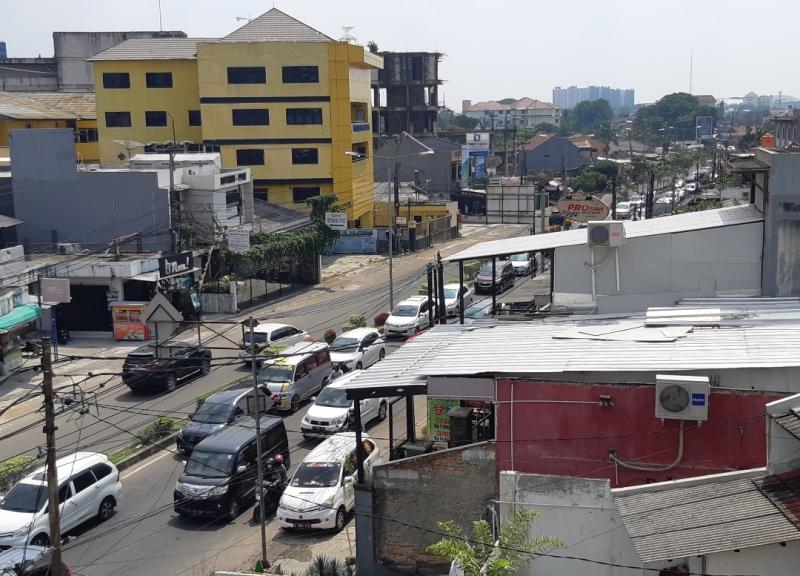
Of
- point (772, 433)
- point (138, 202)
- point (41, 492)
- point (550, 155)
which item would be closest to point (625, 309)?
point (772, 433)

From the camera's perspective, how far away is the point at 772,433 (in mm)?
9531

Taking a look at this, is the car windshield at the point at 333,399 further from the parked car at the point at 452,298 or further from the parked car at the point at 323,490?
the parked car at the point at 452,298

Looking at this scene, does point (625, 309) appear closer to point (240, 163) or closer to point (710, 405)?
point (710, 405)

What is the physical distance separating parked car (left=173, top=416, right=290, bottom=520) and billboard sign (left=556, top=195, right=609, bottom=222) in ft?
68.4

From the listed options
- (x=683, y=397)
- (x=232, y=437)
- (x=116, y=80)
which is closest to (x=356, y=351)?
(x=232, y=437)

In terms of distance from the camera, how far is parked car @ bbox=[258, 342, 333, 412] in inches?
915

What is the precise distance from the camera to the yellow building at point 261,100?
5053cm

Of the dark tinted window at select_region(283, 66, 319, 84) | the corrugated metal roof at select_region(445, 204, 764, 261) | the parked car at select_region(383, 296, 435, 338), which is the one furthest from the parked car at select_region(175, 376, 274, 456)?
the dark tinted window at select_region(283, 66, 319, 84)

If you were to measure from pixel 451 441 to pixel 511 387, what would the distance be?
5.87 feet

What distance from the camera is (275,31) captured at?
51969 millimetres

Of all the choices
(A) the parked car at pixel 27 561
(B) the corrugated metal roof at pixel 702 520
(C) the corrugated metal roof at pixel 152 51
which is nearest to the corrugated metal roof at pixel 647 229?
(B) the corrugated metal roof at pixel 702 520

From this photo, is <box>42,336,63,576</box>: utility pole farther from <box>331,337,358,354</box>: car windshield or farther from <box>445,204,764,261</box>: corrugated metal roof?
<box>331,337,358,354</box>: car windshield

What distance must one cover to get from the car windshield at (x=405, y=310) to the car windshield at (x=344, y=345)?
405 cm

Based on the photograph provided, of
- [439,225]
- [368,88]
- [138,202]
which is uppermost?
[368,88]
